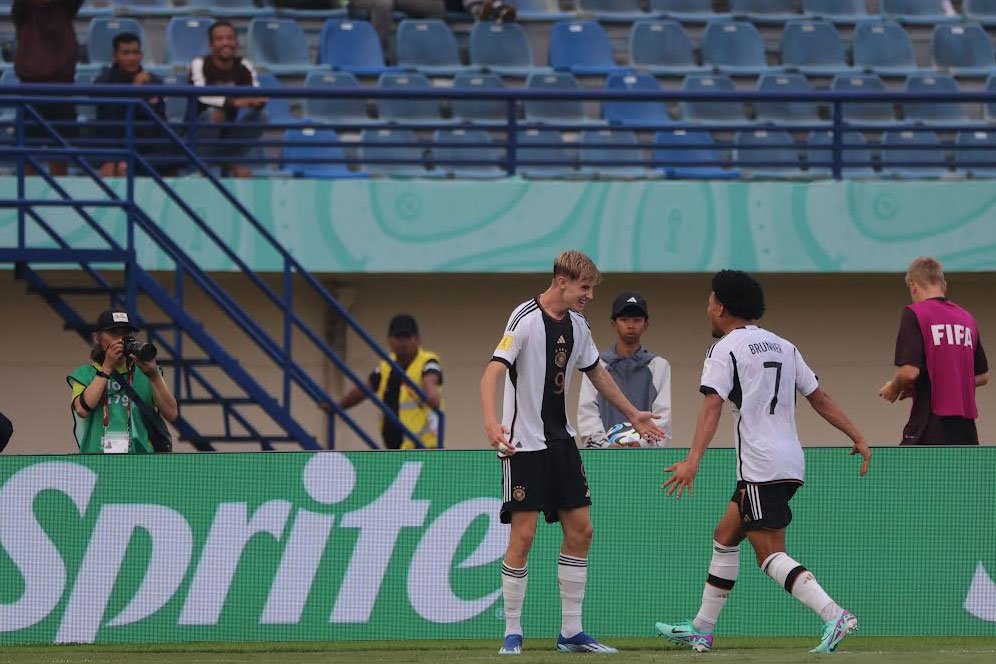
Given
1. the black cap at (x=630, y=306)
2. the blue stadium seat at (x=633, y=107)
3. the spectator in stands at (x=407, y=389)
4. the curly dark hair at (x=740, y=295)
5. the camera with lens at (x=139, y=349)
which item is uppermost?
the blue stadium seat at (x=633, y=107)

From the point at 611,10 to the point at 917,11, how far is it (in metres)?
3.59

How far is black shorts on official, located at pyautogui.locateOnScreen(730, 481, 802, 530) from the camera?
7.88 m

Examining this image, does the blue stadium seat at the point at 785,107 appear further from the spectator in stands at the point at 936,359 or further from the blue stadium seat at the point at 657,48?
the spectator in stands at the point at 936,359

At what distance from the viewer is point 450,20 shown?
17328 millimetres

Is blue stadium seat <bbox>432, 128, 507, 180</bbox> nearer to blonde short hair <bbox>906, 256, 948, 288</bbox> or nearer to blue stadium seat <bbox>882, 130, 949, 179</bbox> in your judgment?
blue stadium seat <bbox>882, 130, 949, 179</bbox>

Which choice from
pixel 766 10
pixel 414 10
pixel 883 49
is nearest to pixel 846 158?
pixel 883 49

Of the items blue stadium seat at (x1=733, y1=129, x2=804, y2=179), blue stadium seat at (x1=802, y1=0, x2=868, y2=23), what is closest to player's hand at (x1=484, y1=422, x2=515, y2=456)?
blue stadium seat at (x1=733, y1=129, x2=804, y2=179)

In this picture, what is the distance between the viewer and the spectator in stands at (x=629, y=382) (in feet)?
32.7

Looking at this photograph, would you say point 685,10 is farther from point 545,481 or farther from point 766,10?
point 545,481

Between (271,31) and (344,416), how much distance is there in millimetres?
5446

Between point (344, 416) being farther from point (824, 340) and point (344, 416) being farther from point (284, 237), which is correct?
point (824, 340)

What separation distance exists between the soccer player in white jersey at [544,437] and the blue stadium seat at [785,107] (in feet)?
29.5

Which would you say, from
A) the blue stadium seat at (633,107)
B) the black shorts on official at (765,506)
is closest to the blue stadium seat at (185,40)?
the blue stadium seat at (633,107)

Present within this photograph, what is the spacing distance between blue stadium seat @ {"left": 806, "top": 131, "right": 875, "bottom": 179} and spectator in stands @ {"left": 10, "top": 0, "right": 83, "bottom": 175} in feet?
21.1
